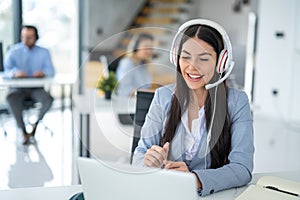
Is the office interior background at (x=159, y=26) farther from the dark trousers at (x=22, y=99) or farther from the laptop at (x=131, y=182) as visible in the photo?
the laptop at (x=131, y=182)

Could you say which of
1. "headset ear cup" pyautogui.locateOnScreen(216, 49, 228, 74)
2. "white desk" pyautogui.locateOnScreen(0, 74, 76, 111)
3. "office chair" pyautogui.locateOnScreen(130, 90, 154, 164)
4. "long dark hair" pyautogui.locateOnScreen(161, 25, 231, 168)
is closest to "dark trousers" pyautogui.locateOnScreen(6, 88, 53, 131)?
"white desk" pyautogui.locateOnScreen(0, 74, 76, 111)

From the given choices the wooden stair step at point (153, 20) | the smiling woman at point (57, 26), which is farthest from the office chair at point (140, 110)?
the wooden stair step at point (153, 20)

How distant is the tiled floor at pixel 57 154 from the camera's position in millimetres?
3486

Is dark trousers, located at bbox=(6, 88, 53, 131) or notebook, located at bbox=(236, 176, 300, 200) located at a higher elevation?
notebook, located at bbox=(236, 176, 300, 200)

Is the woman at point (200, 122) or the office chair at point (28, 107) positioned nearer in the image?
the woman at point (200, 122)

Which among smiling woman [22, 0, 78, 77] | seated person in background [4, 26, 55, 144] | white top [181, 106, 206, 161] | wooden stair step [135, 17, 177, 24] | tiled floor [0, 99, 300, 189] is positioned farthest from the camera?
wooden stair step [135, 17, 177, 24]

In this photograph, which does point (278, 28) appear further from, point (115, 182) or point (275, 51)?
point (115, 182)

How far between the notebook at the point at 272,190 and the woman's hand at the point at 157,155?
0.25 meters

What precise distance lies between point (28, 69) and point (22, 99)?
12.8 inches

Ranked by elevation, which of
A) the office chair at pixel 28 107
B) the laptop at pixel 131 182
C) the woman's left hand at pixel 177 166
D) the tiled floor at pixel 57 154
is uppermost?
the laptop at pixel 131 182

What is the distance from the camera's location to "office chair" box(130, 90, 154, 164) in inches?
57.5

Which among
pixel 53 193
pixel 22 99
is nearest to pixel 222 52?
pixel 53 193

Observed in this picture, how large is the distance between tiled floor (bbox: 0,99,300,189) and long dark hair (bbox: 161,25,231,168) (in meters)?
2.06

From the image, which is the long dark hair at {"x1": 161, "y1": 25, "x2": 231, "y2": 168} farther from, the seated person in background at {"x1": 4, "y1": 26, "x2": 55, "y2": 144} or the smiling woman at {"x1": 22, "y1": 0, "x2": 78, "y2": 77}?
the smiling woman at {"x1": 22, "y1": 0, "x2": 78, "y2": 77}
